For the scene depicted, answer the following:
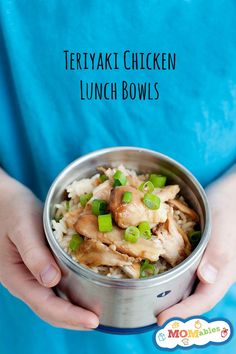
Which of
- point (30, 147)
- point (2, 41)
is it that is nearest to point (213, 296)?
point (30, 147)

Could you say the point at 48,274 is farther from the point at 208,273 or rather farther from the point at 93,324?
the point at 208,273

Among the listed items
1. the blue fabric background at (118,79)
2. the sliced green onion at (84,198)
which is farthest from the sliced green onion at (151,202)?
the blue fabric background at (118,79)

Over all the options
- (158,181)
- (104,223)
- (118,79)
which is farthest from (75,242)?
(118,79)

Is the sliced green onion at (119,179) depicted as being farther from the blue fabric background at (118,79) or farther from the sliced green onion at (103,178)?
the blue fabric background at (118,79)

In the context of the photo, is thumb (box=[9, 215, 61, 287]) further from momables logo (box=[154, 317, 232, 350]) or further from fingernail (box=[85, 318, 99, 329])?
momables logo (box=[154, 317, 232, 350])

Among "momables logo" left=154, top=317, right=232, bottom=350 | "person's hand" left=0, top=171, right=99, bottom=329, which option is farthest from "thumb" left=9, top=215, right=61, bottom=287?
"momables logo" left=154, top=317, right=232, bottom=350

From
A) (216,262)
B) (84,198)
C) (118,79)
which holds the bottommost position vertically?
(216,262)
